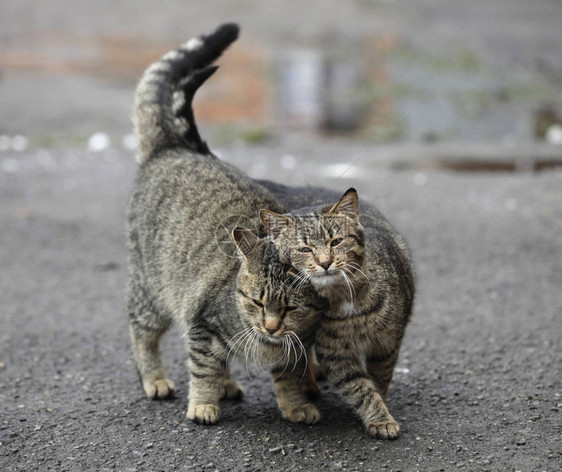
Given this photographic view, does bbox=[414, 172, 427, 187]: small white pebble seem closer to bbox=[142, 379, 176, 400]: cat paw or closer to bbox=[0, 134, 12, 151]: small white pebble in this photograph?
bbox=[142, 379, 176, 400]: cat paw

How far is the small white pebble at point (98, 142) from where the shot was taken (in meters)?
10.0

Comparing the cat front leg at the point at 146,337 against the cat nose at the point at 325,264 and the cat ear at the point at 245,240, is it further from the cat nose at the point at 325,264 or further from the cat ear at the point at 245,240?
the cat nose at the point at 325,264

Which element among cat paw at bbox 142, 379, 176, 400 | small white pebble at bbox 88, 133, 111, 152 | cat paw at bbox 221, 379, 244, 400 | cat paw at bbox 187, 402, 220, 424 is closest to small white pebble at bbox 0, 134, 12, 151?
small white pebble at bbox 88, 133, 111, 152

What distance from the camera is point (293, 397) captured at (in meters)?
3.81

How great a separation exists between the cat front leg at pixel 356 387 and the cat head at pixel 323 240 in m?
0.41

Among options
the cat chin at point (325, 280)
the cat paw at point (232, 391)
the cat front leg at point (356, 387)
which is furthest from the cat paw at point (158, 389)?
the cat chin at point (325, 280)

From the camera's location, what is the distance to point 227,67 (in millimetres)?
14750

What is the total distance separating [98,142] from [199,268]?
667cm

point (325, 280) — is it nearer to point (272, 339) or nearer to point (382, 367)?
point (272, 339)

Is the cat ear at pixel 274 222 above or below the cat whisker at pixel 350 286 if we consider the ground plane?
above

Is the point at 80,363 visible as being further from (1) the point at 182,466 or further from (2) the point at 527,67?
(2) the point at 527,67

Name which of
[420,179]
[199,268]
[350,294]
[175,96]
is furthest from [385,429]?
[420,179]

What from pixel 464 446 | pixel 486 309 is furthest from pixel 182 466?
pixel 486 309

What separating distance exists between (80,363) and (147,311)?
2.11ft
